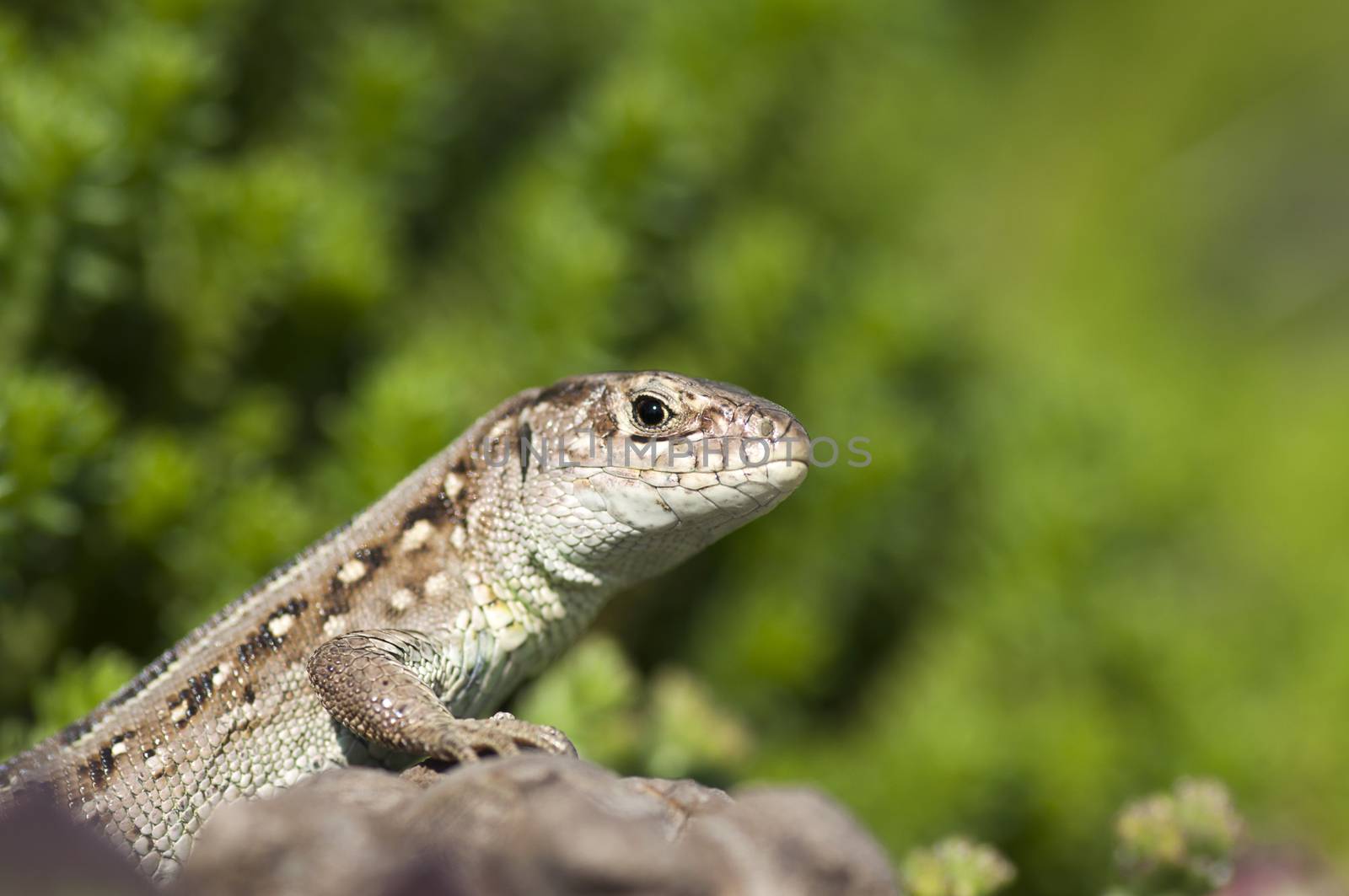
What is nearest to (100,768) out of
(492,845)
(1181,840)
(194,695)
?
(194,695)

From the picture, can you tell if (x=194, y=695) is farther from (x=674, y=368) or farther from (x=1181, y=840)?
(x=674, y=368)

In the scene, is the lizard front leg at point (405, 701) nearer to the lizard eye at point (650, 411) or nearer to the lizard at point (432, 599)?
the lizard at point (432, 599)

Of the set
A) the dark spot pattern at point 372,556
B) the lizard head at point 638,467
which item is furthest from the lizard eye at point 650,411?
the dark spot pattern at point 372,556

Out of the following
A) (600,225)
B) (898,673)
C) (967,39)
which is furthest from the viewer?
(967,39)

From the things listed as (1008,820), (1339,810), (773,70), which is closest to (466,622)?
(1008,820)

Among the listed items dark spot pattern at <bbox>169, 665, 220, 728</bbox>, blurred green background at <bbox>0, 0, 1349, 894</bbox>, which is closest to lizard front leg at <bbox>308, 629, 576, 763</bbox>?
dark spot pattern at <bbox>169, 665, 220, 728</bbox>

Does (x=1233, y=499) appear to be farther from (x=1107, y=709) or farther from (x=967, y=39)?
(x=967, y=39)
